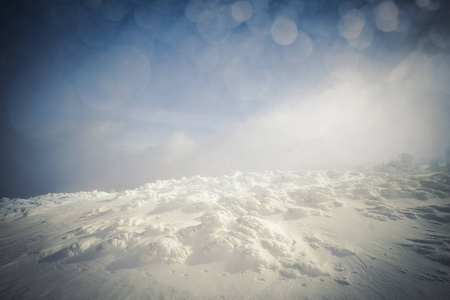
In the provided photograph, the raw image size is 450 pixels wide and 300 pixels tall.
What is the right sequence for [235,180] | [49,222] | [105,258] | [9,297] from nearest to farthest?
[9,297] < [105,258] < [49,222] < [235,180]

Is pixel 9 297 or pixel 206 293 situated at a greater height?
pixel 206 293

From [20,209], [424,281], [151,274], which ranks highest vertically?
[424,281]

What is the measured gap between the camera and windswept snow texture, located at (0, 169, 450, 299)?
7.77m

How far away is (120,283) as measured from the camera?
27.9 feet

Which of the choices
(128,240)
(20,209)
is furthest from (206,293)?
(20,209)

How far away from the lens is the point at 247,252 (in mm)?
9508

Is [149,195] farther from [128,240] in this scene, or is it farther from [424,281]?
[424,281]

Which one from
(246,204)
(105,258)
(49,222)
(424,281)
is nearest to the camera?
(424,281)

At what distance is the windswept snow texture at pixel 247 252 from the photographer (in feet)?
25.5

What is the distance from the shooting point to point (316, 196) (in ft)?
61.9

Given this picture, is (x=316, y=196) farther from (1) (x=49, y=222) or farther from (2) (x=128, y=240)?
(1) (x=49, y=222)

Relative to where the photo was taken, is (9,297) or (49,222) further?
(49,222)

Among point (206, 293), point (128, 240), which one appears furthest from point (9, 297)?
point (206, 293)

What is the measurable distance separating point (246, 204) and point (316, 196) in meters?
8.86
